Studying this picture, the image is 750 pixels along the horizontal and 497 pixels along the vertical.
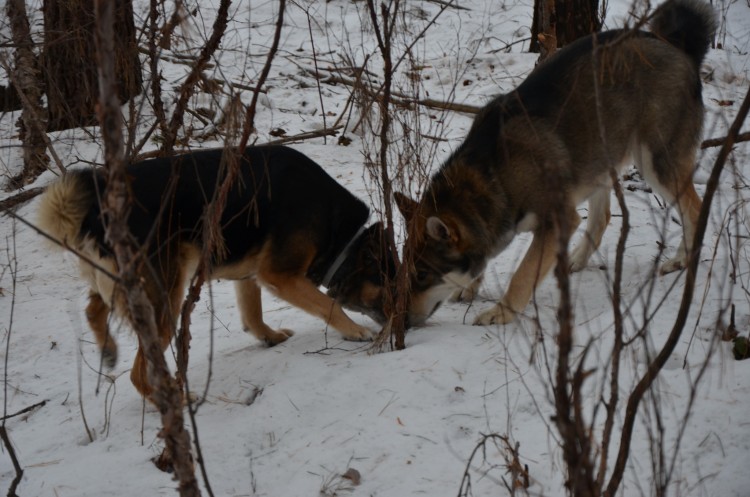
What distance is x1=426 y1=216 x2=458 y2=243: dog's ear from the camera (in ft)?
15.1

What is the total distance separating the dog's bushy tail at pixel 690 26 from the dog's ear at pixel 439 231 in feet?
6.94

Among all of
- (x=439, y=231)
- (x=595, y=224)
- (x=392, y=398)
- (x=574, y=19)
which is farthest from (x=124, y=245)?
(x=574, y=19)

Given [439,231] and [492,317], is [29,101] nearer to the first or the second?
[439,231]

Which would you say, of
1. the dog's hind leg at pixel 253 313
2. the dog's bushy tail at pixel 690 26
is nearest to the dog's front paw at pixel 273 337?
the dog's hind leg at pixel 253 313

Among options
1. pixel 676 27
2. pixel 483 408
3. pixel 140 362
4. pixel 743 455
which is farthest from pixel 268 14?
pixel 743 455

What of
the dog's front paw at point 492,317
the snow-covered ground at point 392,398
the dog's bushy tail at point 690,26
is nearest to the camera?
the snow-covered ground at point 392,398

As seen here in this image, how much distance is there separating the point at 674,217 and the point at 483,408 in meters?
3.27

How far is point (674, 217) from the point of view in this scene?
19.9 ft

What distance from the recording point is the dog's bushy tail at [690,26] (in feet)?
17.0

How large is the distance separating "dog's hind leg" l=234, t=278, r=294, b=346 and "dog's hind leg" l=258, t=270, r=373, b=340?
300 millimetres

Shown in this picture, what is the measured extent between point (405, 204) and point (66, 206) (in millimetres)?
1970

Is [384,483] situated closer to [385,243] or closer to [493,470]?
[493,470]

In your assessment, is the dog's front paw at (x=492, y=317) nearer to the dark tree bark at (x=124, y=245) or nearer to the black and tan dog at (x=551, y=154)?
the black and tan dog at (x=551, y=154)

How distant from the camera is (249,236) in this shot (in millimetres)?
4625
